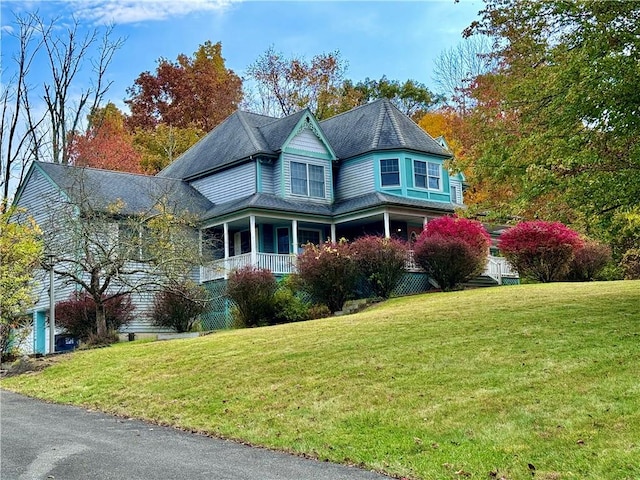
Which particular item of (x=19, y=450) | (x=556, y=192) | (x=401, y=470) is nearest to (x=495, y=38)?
(x=556, y=192)

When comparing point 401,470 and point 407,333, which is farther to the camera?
point 407,333

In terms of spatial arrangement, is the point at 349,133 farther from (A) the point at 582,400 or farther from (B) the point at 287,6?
(A) the point at 582,400

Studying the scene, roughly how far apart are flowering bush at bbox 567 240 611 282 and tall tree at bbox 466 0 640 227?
12.6 meters

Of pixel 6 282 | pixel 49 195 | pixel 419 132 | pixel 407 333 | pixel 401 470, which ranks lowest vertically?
pixel 401 470

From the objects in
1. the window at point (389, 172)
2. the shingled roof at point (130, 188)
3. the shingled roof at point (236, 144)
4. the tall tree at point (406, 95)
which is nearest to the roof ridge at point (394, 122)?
the window at point (389, 172)

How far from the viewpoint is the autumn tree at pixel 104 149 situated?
40.7 meters

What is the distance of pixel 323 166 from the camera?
30.4 metres

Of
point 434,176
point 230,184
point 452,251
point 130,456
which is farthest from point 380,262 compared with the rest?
point 130,456

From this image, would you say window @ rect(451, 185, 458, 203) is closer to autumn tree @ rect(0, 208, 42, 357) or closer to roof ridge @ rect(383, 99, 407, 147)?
roof ridge @ rect(383, 99, 407, 147)

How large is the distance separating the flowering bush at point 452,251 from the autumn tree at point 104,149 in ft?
71.0

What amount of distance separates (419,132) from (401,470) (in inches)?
1022

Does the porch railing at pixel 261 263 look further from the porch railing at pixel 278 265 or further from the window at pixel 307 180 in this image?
the window at pixel 307 180

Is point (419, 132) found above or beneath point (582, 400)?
above

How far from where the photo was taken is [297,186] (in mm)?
29391
